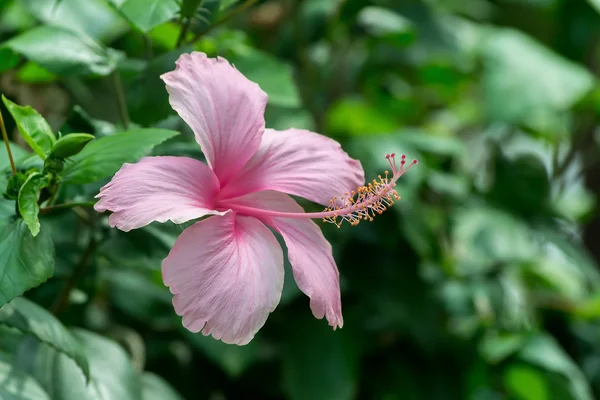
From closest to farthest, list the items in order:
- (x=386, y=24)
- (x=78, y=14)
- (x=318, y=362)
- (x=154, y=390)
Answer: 1. (x=154, y=390)
2. (x=78, y=14)
3. (x=318, y=362)
4. (x=386, y=24)

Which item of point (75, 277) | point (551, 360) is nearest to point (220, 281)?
point (75, 277)

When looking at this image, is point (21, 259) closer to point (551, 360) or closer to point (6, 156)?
point (6, 156)

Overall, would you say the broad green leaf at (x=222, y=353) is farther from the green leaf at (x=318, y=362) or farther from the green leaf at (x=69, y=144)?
the green leaf at (x=69, y=144)

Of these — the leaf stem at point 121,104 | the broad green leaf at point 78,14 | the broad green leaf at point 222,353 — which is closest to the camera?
the leaf stem at point 121,104

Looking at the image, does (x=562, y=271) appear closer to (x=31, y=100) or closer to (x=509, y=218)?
(x=509, y=218)

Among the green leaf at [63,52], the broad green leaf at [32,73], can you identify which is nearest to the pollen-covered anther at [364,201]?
the green leaf at [63,52]
